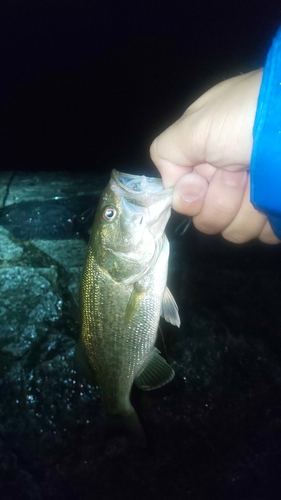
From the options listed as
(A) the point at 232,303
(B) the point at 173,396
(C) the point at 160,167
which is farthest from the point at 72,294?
(C) the point at 160,167

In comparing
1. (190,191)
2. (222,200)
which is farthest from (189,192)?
(222,200)

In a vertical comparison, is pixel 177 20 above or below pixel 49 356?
above

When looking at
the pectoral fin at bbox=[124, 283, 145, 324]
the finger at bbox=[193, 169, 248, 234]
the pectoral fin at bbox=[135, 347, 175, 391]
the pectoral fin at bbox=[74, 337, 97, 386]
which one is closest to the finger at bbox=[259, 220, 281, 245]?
the finger at bbox=[193, 169, 248, 234]

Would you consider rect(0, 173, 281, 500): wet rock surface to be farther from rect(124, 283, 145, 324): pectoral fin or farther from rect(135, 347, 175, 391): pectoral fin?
rect(124, 283, 145, 324): pectoral fin

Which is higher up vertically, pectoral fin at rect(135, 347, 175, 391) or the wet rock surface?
pectoral fin at rect(135, 347, 175, 391)

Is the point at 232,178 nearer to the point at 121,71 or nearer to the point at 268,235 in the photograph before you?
the point at 268,235

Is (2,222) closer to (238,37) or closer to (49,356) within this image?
(49,356)
